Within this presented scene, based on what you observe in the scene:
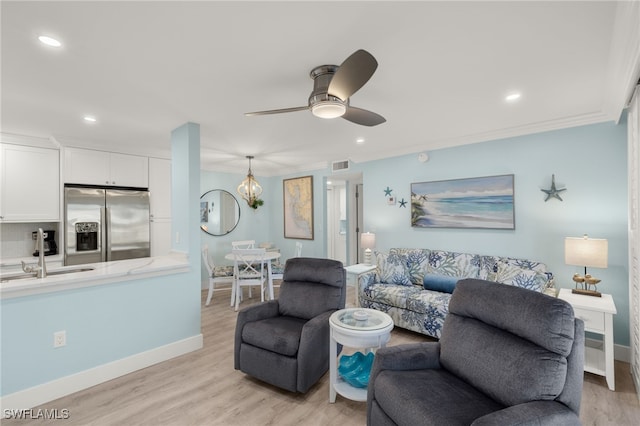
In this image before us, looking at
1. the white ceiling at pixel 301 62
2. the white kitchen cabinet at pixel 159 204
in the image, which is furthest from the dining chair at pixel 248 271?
the white ceiling at pixel 301 62

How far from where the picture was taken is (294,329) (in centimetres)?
237

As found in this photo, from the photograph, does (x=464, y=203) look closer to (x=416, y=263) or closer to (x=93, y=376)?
(x=416, y=263)

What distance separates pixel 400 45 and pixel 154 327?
10.6 ft

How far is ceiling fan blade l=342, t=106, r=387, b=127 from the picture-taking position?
2.14m

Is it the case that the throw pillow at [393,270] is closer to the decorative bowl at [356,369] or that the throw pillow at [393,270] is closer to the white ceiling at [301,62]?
the decorative bowl at [356,369]

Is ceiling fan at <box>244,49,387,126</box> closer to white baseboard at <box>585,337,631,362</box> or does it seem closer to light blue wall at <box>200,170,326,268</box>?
white baseboard at <box>585,337,631,362</box>

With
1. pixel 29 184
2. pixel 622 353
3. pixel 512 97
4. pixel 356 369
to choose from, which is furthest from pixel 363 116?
pixel 29 184

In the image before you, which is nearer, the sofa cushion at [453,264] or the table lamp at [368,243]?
the sofa cushion at [453,264]

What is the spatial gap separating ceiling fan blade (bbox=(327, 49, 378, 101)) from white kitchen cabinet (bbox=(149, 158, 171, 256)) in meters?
3.61

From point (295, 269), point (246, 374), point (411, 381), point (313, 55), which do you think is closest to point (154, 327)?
point (246, 374)

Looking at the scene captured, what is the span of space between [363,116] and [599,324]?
2.66 meters

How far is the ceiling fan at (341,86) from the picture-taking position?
5.09 ft

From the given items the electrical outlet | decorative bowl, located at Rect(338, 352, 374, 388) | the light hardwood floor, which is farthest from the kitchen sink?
decorative bowl, located at Rect(338, 352, 374, 388)

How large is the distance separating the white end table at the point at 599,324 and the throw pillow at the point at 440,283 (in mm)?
1081
